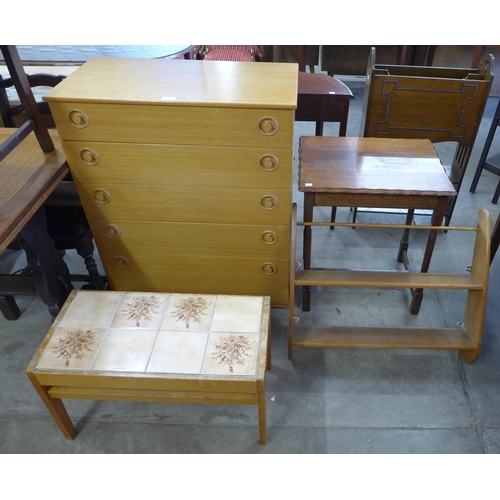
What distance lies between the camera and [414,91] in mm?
2189

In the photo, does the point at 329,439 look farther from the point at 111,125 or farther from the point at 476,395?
Answer: the point at 111,125

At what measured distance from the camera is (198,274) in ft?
6.86

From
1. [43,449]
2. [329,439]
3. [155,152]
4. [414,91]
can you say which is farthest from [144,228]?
[414,91]

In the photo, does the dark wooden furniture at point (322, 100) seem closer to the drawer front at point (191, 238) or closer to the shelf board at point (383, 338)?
the drawer front at point (191, 238)

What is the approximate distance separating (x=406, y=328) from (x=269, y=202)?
2.91ft

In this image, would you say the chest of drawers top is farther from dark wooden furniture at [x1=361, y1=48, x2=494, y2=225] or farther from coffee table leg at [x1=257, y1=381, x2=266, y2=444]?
coffee table leg at [x1=257, y1=381, x2=266, y2=444]

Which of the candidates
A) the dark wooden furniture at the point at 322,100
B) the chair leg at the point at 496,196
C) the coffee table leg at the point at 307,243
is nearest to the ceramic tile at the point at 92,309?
the coffee table leg at the point at 307,243

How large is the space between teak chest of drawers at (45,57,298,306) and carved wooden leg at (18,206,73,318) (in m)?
0.20

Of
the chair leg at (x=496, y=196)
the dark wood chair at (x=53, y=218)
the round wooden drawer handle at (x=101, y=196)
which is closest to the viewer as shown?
the round wooden drawer handle at (x=101, y=196)

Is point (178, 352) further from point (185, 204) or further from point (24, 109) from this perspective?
point (24, 109)

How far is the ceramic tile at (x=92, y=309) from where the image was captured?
1.61 meters

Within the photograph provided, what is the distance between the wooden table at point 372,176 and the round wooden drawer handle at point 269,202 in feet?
0.40

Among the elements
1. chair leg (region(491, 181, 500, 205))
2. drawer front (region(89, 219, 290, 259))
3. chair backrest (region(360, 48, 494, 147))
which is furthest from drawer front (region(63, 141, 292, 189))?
chair leg (region(491, 181, 500, 205))

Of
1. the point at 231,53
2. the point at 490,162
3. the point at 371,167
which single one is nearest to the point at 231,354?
the point at 371,167
